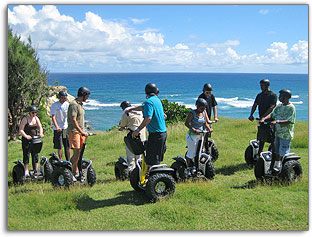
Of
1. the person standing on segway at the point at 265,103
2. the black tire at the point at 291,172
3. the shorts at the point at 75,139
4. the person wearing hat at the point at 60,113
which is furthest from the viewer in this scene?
the person wearing hat at the point at 60,113

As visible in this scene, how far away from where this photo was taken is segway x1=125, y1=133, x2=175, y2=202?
5.58 m

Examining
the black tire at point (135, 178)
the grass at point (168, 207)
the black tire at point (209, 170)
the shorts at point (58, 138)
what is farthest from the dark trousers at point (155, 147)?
the shorts at point (58, 138)

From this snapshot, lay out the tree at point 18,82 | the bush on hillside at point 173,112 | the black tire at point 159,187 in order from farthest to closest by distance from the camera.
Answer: the bush on hillside at point 173,112 < the tree at point 18,82 < the black tire at point 159,187

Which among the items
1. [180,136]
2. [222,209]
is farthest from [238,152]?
[222,209]

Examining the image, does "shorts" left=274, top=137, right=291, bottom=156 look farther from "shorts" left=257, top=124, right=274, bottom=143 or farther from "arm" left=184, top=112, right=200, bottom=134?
"arm" left=184, top=112, right=200, bottom=134

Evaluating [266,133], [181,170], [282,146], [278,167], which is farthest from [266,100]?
[181,170]

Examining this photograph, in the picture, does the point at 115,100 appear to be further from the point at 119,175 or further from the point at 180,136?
the point at 119,175

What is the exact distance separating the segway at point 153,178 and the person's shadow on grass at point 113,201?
0.18 m

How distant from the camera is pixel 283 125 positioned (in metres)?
6.34

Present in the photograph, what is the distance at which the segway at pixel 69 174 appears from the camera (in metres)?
6.17

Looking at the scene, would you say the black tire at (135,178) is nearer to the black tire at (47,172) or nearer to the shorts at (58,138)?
the black tire at (47,172)

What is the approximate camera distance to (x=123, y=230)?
4.92 meters

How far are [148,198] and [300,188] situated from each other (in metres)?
2.80

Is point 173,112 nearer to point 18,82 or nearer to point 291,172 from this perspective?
point 18,82
